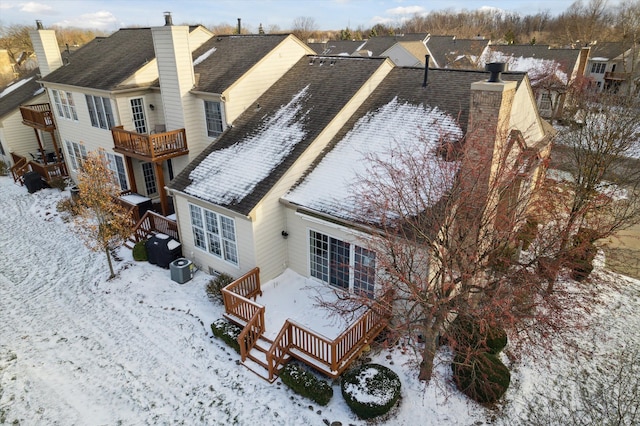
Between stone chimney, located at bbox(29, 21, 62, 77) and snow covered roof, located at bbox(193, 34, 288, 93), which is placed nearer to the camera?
snow covered roof, located at bbox(193, 34, 288, 93)

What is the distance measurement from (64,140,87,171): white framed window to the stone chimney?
4826 mm

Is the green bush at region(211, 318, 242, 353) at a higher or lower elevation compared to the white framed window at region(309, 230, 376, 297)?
lower

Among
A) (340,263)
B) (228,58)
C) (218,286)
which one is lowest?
(218,286)

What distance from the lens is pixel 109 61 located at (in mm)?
21906

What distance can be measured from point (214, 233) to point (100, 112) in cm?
1124

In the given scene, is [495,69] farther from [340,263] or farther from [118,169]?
[118,169]

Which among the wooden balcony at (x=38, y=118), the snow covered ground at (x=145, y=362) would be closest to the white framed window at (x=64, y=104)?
the wooden balcony at (x=38, y=118)

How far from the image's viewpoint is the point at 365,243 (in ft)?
35.6

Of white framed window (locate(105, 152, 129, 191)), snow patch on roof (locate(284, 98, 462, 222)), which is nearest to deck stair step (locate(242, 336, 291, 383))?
snow patch on roof (locate(284, 98, 462, 222))

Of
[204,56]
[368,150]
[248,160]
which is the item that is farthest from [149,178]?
[368,150]

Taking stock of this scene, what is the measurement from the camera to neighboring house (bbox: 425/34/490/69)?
44078 millimetres

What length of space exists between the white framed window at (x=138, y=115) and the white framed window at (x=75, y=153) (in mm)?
5009

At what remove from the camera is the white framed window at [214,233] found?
13805 millimetres

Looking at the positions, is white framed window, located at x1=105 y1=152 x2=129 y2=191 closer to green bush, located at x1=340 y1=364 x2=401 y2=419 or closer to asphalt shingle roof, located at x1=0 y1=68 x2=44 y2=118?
asphalt shingle roof, located at x1=0 y1=68 x2=44 y2=118
